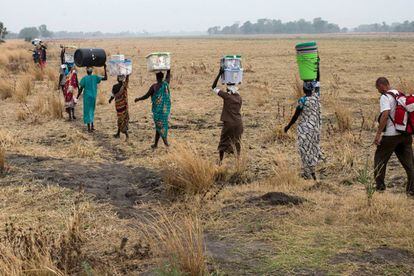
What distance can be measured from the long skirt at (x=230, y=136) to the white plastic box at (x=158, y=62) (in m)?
1.75

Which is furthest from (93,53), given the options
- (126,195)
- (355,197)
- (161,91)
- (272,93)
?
(272,93)

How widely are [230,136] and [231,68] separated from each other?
1094 mm

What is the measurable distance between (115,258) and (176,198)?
1882 millimetres

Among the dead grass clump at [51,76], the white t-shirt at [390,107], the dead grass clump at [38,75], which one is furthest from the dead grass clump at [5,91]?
the white t-shirt at [390,107]

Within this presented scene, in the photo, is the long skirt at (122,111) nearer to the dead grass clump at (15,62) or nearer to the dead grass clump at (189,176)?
the dead grass clump at (189,176)

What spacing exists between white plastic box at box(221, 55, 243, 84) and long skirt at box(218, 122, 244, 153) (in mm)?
716

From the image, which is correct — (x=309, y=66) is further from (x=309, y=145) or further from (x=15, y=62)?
(x=15, y=62)

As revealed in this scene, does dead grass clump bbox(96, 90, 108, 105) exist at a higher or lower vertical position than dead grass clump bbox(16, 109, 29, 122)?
higher

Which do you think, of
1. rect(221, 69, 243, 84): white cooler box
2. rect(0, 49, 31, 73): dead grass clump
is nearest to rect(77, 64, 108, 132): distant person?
rect(221, 69, 243, 84): white cooler box

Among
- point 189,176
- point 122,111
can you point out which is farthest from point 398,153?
point 122,111

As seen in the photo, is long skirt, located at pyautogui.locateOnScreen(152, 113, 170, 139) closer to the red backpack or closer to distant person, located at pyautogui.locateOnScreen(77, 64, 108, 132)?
distant person, located at pyautogui.locateOnScreen(77, 64, 108, 132)

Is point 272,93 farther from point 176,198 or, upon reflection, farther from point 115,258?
point 115,258

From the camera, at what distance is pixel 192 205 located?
20.0 ft

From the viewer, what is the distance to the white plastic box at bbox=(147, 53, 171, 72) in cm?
874
